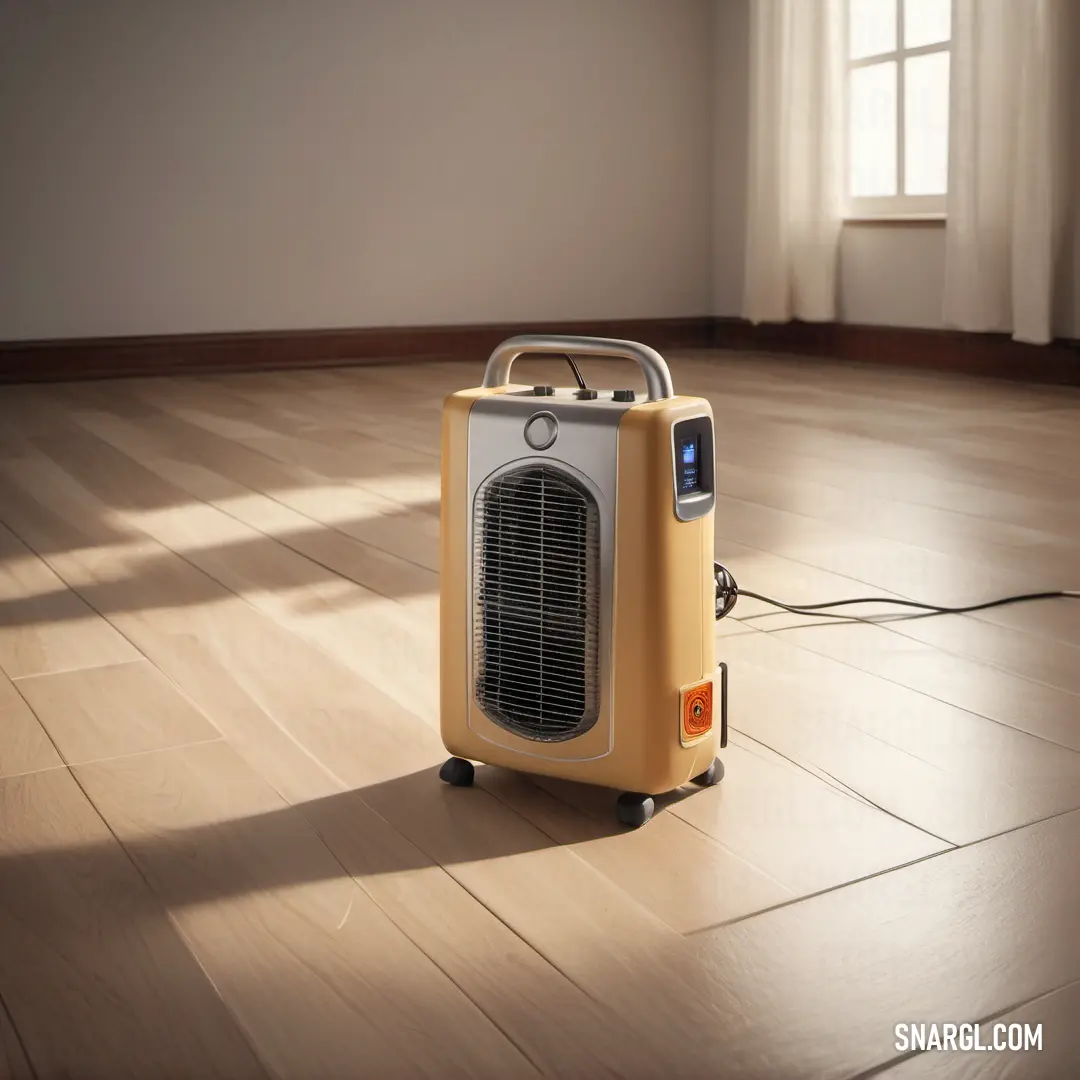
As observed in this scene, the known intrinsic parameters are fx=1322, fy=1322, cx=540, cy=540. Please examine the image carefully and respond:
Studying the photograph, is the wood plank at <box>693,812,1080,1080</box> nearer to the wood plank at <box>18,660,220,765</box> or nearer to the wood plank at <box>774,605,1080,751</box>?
the wood plank at <box>774,605,1080,751</box>

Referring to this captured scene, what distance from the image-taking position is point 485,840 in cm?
120

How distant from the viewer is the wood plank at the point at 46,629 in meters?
1.77

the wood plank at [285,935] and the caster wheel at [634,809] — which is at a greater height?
the caster wheel at [634,809]

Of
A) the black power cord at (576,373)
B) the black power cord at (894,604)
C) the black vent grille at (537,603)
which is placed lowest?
the black power cord at (894,604)

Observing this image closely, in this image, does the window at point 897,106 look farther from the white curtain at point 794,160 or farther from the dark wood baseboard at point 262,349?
the dark wood baseboard at point 262,349

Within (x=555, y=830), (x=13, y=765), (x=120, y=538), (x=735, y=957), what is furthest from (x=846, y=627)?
(x=120, y=538)

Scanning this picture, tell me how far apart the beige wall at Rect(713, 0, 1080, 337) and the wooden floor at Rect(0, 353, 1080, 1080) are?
9.20ft

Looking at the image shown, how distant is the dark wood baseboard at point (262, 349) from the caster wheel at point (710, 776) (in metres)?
4.70

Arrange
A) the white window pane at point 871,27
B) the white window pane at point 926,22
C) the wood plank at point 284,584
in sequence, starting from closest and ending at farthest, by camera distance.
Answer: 1. the wood plank at point 284,584
2. the white window pane at point 926,22
3. the white window pane at point 871,27

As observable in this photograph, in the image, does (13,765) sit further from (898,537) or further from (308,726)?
(898,537)

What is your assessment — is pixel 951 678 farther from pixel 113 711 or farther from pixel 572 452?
pixel 113 711

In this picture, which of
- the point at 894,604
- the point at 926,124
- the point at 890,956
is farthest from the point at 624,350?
the point at 926,124

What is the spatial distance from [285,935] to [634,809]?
347 millimetres

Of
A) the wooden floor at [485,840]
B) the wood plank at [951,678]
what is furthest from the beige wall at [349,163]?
the wood plank at [951,678]
